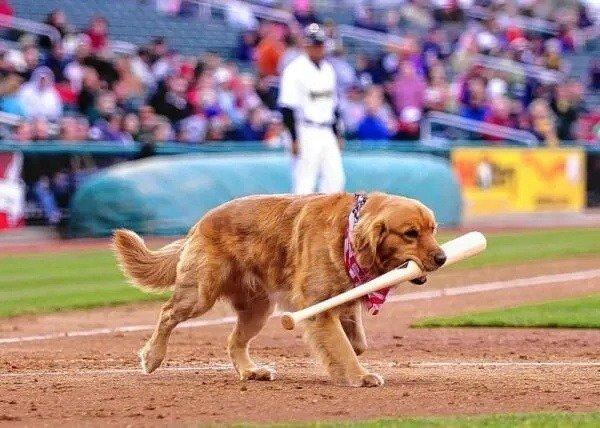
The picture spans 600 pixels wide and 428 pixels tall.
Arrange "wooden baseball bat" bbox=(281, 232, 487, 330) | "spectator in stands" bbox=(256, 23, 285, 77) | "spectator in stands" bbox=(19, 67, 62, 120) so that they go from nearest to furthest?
"wooden baseball bat" bbox=(281, 232, 487, 330) → "spectator in stands" bbox=(19, 67, 62, 120) → "spectator in stands" bbox=(256, 23, 285, 77)

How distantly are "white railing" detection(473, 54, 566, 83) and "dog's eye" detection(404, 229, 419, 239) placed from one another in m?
22.5

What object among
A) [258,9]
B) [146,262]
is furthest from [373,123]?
[146,262]

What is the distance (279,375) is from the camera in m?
8.15

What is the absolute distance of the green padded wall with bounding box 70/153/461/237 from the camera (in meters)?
18.7

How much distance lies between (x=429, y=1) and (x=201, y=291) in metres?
25.2

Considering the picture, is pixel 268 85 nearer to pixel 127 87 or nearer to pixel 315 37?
pixel 127 87

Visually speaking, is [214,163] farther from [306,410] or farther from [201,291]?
[306,410]

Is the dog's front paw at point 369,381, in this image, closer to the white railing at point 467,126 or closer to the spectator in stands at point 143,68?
the spectator in stands at point 143,68

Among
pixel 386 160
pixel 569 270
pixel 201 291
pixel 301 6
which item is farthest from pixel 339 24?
pixel 201 291

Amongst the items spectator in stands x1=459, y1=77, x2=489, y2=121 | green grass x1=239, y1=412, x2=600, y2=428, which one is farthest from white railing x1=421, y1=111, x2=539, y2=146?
green grass x1=239, y1=412, x2=600, y2=428

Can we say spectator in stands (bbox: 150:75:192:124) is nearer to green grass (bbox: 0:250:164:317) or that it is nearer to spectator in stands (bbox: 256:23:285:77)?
spectator in stands (bbox: 256:23:285:77)

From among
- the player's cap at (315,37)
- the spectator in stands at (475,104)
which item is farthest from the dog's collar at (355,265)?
the spectator in stands at (475,104)

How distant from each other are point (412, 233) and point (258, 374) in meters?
1.37

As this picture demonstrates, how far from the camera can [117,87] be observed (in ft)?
69.0
